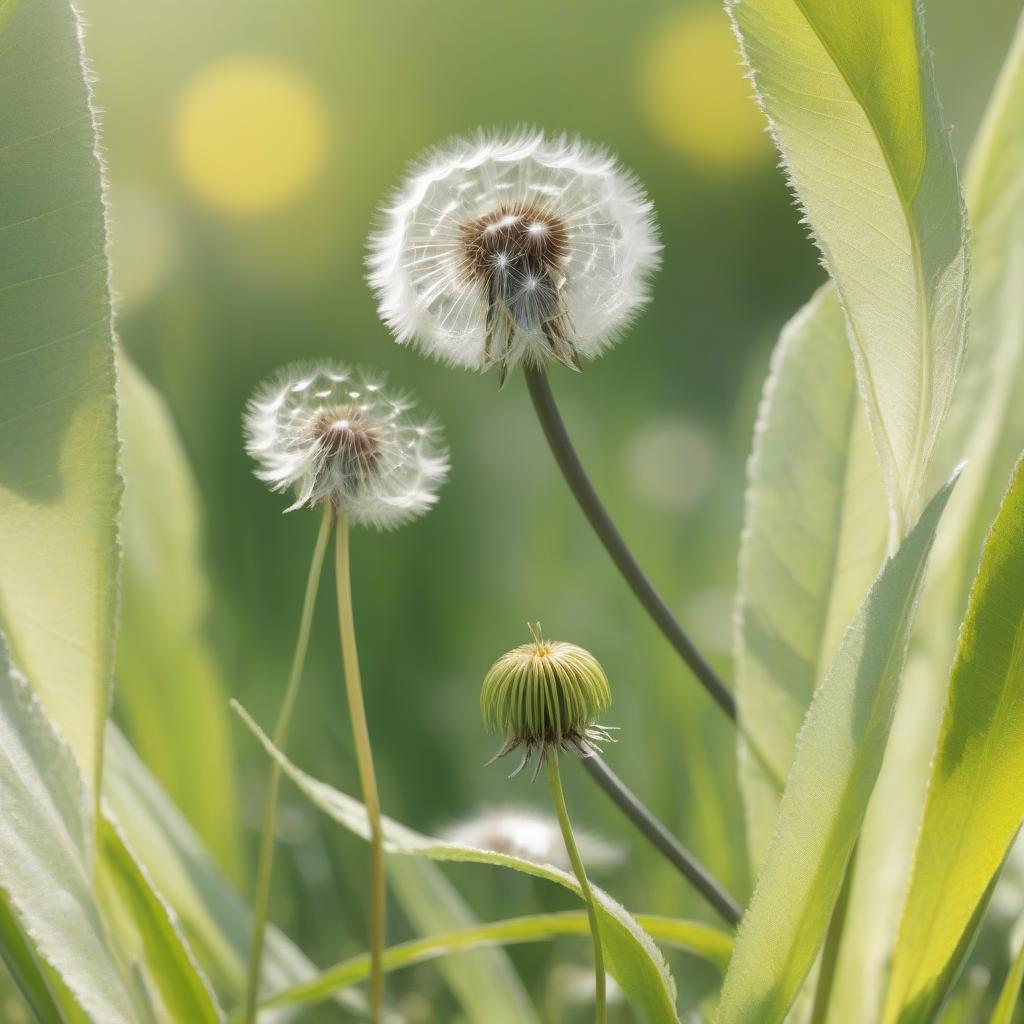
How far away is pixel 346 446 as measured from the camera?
0.34m

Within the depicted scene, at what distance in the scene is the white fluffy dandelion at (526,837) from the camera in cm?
52

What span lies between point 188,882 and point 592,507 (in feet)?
0.84

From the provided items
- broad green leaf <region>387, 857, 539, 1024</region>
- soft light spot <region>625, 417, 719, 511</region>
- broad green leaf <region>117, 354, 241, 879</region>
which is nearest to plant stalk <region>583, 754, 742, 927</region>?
broad green leaf <region>387, 857, 539, 1024</region>

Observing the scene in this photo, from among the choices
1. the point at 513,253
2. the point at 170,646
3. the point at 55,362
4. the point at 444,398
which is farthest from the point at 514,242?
the point at 444,398

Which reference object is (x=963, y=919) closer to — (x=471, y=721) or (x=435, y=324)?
(x=435, y=324)

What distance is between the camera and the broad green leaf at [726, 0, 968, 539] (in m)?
0.28

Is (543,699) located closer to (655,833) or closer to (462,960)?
(655,833)

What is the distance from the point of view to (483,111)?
1.09m

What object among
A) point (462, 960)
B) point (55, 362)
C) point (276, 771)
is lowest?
point (462, 960)

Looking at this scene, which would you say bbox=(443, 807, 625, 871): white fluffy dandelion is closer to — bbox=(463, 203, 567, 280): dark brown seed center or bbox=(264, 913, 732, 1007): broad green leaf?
bbox=(264, 913, 732, 1007): broad green leaf

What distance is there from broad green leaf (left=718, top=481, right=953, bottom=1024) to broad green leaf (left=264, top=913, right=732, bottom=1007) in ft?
0.23

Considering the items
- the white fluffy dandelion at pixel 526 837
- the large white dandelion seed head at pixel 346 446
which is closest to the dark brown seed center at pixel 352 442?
the large white dandelion seed head at pixel 346 446

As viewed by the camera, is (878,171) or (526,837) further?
(526,837)

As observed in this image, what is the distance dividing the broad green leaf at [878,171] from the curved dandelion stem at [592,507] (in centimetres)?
6
